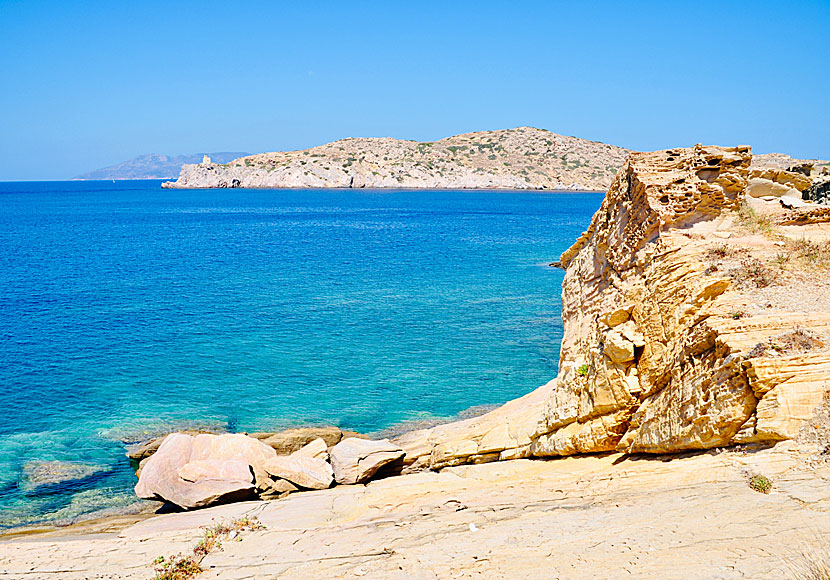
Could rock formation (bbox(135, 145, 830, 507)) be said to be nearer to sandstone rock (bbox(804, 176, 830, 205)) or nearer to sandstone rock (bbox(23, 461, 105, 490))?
sandstone rock (bbox(23, 461, 105, 490))

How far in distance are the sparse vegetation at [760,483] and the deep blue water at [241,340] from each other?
14.2 meters

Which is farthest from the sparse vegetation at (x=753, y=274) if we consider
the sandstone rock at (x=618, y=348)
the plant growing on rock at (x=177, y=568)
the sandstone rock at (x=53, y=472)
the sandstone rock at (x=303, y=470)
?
the sandstone rock at (x=53, y=472)

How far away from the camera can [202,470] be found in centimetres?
1517

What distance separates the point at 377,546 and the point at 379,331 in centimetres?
2232

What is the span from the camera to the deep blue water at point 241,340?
21.0 metres

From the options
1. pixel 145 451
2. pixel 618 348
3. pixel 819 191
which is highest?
pixel 819 191

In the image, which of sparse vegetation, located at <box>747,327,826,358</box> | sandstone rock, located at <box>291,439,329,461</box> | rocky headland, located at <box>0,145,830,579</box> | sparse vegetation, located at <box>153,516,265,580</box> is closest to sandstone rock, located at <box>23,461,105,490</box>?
rocky headland, located at <box>0,145,830,579</box>

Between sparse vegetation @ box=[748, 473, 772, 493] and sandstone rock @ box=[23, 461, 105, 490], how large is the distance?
56.0ft

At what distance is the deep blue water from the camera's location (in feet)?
68.8

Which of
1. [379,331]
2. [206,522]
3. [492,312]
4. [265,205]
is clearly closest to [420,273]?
[492,312]

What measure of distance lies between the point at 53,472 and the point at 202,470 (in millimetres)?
5914

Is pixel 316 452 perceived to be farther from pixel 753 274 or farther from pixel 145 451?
pixel 753 274

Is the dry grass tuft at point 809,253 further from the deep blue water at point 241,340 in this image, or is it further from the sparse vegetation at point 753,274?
the deep blue water at point 241,340

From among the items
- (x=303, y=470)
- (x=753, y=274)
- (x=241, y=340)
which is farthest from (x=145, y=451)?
(x=753, y=274)
